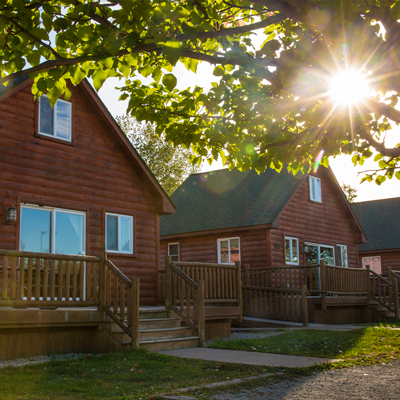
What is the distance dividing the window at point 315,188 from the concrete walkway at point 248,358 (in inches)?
647

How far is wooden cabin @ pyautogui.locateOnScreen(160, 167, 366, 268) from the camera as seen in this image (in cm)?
2191

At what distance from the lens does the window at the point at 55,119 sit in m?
13.6

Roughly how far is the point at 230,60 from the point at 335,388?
435cm

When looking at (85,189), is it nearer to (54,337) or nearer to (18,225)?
(18,225)

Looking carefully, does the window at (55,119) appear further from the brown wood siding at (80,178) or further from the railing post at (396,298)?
the railing post at (396,298)

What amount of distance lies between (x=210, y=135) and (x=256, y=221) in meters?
13.1

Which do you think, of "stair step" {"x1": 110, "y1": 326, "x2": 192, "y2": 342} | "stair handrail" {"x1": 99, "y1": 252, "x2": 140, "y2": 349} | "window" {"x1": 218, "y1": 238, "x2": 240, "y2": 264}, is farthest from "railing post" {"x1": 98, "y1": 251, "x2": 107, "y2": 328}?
"window" {"x1": 218, "y1": 238, "x2": 240, "y2": 264}

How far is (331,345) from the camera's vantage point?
10.6 meters

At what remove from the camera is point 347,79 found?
675 cm

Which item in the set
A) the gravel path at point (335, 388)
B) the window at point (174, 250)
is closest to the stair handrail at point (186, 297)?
the gravel path at point (335, 388)

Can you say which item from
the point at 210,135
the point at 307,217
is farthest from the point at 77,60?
the point at 307,217

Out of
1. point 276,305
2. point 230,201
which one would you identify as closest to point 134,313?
point 276,305

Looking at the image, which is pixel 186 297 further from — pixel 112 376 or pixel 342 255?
pixel 342 255

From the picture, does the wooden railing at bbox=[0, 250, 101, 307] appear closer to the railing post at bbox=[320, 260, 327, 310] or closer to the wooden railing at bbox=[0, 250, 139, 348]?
the wooden railing at bbox=[0, 250, 139, 348]
